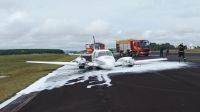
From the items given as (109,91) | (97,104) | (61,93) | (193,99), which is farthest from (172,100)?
(61,93)

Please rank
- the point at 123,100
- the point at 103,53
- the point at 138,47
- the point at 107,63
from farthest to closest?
the point at 138,47 < the point at 103,53 < the point at 107,63 < the point at 123,100

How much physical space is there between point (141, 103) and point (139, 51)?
60.4 m

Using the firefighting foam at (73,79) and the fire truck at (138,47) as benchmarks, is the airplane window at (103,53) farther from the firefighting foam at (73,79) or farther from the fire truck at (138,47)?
the fire truck at (138,47)

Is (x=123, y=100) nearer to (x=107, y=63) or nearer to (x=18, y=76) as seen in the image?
(x=107, y=63)

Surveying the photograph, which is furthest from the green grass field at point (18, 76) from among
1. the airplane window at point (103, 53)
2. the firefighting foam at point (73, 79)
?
the airplane window at point (103, 53)

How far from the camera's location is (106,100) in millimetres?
15977

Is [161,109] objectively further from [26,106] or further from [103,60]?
[103,60]

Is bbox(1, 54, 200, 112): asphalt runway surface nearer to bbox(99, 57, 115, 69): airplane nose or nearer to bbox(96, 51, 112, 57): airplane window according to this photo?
bbox(99, 57, 115, 69): airplane nose

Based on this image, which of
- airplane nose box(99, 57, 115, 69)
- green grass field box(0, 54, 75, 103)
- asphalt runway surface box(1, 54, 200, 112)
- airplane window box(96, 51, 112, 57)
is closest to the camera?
asphalt runway surface box(1, 54, 200, 112)

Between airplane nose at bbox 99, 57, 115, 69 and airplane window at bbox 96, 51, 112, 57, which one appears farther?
airplane window at bbox 96, 51, 112, 57

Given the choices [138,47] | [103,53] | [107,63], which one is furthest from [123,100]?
[138,47]

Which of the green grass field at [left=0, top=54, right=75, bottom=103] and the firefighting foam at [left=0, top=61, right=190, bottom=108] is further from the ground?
the firefighting foam at [left=0, top=61, right=190, bottom=108]

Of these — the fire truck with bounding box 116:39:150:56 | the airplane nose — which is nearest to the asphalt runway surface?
the airplane nose

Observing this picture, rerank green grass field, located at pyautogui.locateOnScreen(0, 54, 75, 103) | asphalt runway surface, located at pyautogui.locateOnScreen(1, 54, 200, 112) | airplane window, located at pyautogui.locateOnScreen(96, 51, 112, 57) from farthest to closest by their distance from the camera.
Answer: airplane window, located at pyautogui.locateOnScreen(96, 51, 112, 57)
green grass field, located at pyautogui.locateOnScreen(0, 54, 75, 103)
asphalt runway surface, located at pyautogui.locateOnScreen(1, 54, 200, 112)
